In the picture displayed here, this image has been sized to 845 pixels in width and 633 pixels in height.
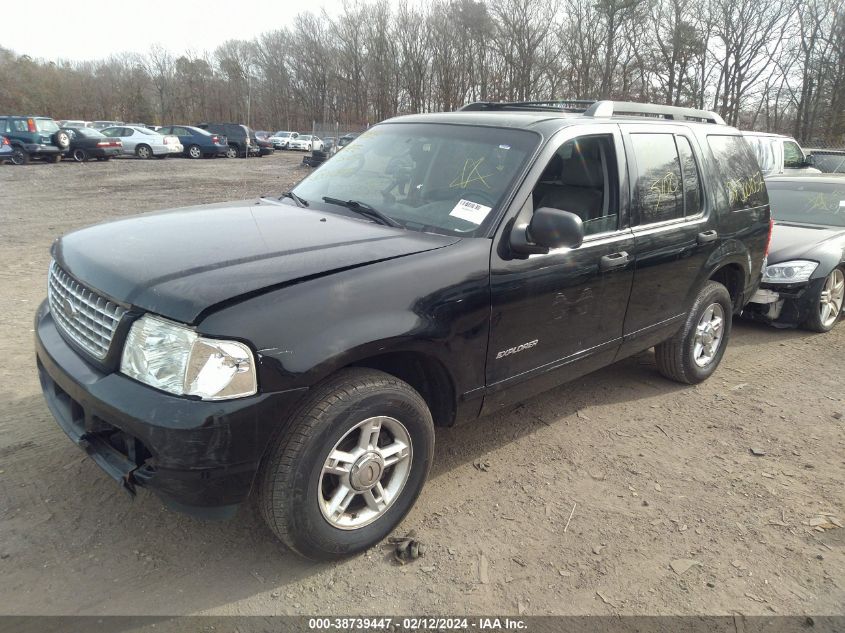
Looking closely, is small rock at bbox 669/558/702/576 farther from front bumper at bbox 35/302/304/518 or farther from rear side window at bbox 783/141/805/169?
rear side window at bbox 783/141/805/169

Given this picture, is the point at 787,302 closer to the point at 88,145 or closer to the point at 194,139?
the point at 88,145

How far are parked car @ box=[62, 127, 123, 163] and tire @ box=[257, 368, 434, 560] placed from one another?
26.4 m

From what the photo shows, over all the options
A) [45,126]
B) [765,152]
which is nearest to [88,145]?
[45,126]

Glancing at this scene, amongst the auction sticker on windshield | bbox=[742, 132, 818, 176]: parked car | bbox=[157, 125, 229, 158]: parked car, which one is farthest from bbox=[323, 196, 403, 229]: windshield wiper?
bbox=[157, 125, 229, 158]: parked car

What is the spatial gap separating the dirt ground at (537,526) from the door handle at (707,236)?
1200mm

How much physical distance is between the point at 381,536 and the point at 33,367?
3.19 meters

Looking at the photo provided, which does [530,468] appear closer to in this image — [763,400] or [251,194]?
[763,400]

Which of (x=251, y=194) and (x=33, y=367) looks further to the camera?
(x=251, y=194)

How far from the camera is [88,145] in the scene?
24.5 meters

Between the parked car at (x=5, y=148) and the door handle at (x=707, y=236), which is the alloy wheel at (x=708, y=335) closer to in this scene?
the door handle at (x=707, y=236)

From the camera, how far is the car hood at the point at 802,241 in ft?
20.3

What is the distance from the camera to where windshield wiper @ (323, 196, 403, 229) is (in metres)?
3.19

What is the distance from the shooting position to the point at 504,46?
54719 mm

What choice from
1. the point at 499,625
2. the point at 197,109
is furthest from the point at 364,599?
Result: the point at 197,109
